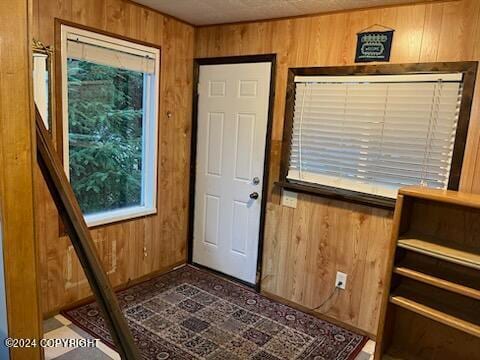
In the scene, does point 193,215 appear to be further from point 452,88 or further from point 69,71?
point 452,88

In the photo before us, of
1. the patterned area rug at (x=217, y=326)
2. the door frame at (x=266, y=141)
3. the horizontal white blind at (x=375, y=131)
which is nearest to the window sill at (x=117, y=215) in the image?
the door frame at (x=266, y=141)

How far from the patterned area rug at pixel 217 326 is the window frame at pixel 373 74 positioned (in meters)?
1.01

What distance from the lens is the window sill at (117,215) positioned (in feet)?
Answer: 9.12

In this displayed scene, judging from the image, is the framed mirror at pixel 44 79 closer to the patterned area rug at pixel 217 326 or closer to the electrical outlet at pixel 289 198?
the patterned area rug at pixel 217 326

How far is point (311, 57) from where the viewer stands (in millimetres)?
2732

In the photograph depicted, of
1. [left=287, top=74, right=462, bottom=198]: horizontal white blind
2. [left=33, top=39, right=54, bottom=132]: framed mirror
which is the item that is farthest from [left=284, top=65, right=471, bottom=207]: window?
[left=33, top=39, right=54, bottom=132]: framed mirror

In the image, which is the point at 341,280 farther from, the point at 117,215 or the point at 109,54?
the point at 109,54

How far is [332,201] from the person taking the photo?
2.71 metres

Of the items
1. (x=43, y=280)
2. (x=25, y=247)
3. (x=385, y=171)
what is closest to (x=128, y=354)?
(x=25, y=247)

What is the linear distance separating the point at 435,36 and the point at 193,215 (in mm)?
Result: 2531

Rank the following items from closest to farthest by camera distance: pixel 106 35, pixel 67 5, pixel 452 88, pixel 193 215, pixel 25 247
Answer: pixel 25 247 → pixel 452 88 → pixel 67 5 → pixel 106 35 → pixel 193 215

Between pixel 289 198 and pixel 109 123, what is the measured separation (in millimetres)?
1602

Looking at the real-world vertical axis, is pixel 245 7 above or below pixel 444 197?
above

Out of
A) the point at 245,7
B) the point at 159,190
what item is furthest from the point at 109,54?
the point at 159,190
